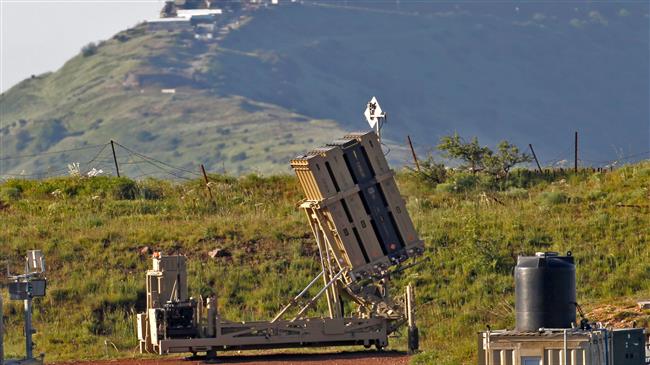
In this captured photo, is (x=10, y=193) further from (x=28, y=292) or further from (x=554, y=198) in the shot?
(x=28, y=292)

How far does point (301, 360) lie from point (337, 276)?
1.58 m

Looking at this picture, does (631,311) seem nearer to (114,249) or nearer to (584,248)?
(584,248)

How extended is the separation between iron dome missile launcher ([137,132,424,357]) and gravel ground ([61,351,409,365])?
21cm

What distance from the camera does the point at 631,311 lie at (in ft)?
90.1

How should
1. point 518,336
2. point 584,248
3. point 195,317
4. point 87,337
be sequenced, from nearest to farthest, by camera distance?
1. point 518,336
2. point 195,317
3. point 87,337
4. point 584,248

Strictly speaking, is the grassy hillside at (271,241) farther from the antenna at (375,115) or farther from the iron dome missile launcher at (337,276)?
the antenna at (375,115)

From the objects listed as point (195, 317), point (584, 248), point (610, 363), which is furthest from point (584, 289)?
point (610, 363)

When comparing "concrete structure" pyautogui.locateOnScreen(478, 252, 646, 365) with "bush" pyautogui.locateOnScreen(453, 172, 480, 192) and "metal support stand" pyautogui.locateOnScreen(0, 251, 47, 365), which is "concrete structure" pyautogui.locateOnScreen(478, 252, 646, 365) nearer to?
"metal support stand" pyautogui.locateOnScreen(0, 251, 47, 365)

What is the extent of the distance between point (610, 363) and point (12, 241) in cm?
1789

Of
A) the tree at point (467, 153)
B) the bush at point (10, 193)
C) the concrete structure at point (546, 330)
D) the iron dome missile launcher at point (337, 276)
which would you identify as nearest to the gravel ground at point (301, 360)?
the iron dome missile launcher at point (337, 276)

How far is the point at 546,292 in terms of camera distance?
1984cm

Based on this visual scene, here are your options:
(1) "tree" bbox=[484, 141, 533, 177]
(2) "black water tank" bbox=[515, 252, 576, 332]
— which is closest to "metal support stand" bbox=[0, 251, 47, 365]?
(2) "black water tank" bbox=[515, 252, 576, 332]

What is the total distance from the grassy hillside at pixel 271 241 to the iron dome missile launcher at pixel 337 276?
1.10m

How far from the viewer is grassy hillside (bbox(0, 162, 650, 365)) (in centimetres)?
3081
